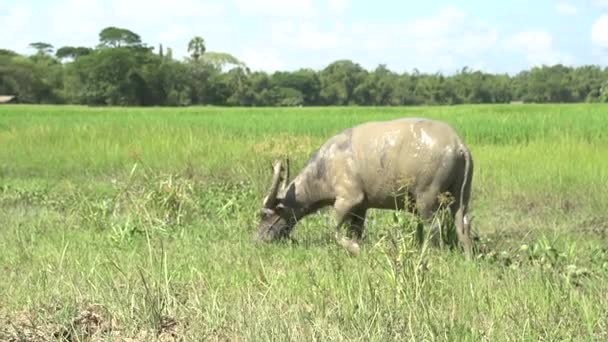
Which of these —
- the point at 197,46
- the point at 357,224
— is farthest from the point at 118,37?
the point at 357,224

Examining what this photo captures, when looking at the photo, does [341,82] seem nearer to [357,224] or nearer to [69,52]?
[69,52]

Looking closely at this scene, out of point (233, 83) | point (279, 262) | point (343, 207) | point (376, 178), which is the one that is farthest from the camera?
point (233, 83)

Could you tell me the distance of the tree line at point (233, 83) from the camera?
178 ft

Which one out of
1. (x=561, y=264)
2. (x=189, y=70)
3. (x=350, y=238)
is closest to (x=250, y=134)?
(x=350, y=238)

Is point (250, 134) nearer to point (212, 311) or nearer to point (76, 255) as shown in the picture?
point (76, 255)

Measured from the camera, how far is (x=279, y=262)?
4.79 m

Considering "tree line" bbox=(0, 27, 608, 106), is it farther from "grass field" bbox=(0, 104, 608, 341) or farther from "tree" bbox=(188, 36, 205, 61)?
"grass field" bbox=(0, 104, 608, 341)

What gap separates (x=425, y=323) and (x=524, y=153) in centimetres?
774

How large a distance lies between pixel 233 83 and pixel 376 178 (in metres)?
58.8

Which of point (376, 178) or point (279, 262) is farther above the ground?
point (376, 178)

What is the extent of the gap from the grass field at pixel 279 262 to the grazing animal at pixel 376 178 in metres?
0.22

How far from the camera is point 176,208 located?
22.5 ft

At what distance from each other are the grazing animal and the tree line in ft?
151

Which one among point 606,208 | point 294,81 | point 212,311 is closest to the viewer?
point 212,311
